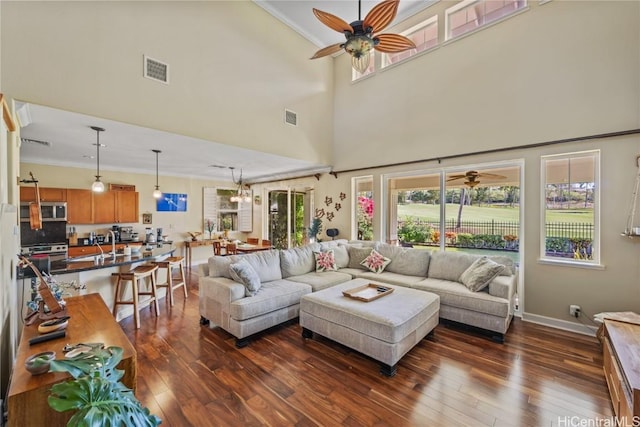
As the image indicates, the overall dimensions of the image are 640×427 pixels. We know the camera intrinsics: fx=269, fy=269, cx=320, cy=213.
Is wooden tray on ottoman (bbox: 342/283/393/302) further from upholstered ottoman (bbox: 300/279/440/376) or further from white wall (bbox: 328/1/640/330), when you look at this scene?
Answer: white wall (bbox: 328/1/640/330)

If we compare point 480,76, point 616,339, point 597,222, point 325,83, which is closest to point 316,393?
point 616,339

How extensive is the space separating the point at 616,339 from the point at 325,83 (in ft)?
19.5

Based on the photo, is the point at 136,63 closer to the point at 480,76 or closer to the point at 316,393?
the point at 316,393

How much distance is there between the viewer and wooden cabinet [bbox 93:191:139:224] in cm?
588

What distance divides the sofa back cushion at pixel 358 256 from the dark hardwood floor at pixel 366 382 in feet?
5.96

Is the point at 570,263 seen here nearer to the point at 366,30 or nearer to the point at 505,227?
the point at 505,227

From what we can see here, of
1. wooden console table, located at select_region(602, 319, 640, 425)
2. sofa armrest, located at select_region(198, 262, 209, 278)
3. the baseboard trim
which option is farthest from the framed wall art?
wooden console table, located at select_region(602, 319, 640, 425)

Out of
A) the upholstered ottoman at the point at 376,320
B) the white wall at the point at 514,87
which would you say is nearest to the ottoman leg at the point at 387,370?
the upholstered ottoman at the point at 376,320

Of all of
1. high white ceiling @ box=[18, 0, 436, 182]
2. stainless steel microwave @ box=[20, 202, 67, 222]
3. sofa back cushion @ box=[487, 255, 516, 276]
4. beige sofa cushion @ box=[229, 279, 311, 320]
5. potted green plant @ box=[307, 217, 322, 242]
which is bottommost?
beige sofa cushion @ box=[229, 279, 311, 320]

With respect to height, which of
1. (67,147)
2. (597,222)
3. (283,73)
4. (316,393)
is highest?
(283,73)

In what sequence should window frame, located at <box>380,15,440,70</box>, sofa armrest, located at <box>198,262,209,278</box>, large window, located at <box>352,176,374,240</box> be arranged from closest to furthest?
sofa armrest, located at <box>198,262,209,278</box>
window frame, located at <box>380,15,440,70</box>
large window, located at <box>352,176,374,240</box>

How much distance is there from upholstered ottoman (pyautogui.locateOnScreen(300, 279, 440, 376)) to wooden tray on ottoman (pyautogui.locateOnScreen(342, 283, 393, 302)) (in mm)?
37

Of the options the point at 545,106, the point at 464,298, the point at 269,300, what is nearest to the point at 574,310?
the point at 464,298

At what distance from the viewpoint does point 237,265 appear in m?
3.32
